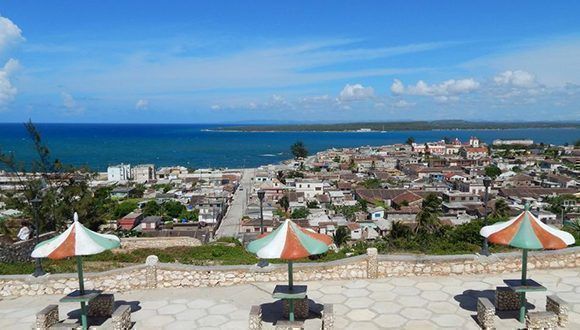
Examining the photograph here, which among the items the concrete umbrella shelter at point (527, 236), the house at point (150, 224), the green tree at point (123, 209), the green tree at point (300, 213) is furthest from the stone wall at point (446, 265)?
the green tree at point (123, 209)

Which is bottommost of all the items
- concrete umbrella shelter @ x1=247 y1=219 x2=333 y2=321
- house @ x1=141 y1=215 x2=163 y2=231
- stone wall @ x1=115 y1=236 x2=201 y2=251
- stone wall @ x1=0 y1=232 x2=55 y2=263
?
house @ x1=141 y1=215 x2=163 y2=231

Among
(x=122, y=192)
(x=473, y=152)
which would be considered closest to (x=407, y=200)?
(x=122, y=192)

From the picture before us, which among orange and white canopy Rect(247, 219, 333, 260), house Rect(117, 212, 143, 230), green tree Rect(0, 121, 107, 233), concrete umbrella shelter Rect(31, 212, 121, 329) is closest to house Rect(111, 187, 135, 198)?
house Rect(117, 212, 143, 230)

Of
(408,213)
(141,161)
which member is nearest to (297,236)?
(408,213)

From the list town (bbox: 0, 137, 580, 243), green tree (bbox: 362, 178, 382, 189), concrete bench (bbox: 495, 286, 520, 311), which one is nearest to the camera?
concrete bench (bbox: 495, 286, 520, 311)

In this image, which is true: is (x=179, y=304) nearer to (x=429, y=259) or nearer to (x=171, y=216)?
(x=429, y=259)

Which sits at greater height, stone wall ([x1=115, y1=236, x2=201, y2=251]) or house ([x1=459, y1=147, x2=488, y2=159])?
stone wall ([x1=115, y1=236, x2=201, y2=251])

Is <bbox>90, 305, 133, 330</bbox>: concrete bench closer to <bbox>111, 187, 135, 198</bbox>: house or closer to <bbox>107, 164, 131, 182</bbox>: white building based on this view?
<bbox>111, 187, 135, 198</bbox>: house
